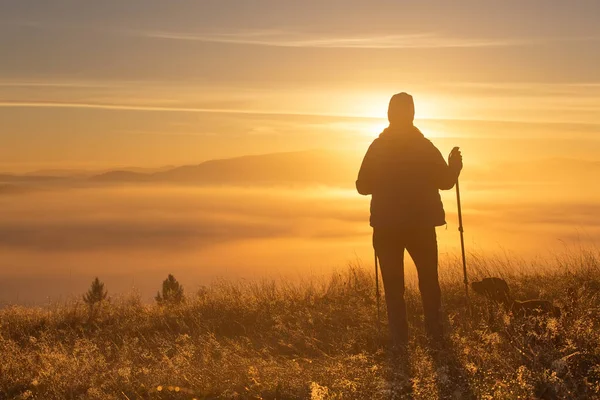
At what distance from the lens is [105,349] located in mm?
11227

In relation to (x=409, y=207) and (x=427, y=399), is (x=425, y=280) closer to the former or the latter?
(x=409, y=207)

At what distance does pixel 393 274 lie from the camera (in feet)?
28.9

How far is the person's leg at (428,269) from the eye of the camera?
870cm

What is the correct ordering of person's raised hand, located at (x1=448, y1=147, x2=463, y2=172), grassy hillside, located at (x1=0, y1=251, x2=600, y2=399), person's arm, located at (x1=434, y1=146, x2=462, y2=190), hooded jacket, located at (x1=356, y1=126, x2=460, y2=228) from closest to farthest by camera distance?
grassy hillside, located at (x1=0, y1=251, x2=600, y2=399)
hooded jacket, located at (x1=356, y1=126, x2=460, y2=228)
person's arm, located at (x1=434, y1=146, x2=462, y2=190)
person's raised hand, located at (x1=448, y1=147, x2=463, y2=172)

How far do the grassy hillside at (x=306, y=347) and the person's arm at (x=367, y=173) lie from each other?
1751 mm

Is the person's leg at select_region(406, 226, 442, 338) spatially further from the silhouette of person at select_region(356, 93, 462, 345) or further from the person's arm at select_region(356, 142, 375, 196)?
the person's arm at select_region(356, 142, 375, 196)

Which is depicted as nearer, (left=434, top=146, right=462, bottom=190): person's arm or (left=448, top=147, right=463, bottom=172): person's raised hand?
(left=434, top=146, right=462, bottom=190): person's arm

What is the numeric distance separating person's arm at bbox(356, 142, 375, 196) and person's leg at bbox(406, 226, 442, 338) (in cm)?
70

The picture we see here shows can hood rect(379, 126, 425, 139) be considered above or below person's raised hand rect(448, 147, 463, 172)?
above

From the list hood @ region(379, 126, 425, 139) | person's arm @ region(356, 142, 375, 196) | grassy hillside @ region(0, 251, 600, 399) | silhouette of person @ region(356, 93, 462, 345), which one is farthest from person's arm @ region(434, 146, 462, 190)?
grassy hillside @ region(0, 251, 600, 399)

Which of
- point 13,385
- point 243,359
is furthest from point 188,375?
point 13,385

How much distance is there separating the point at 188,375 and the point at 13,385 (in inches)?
81.2

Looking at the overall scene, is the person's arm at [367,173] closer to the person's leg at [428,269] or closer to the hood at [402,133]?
the hood at [402,133]

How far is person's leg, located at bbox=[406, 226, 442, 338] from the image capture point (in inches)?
343
